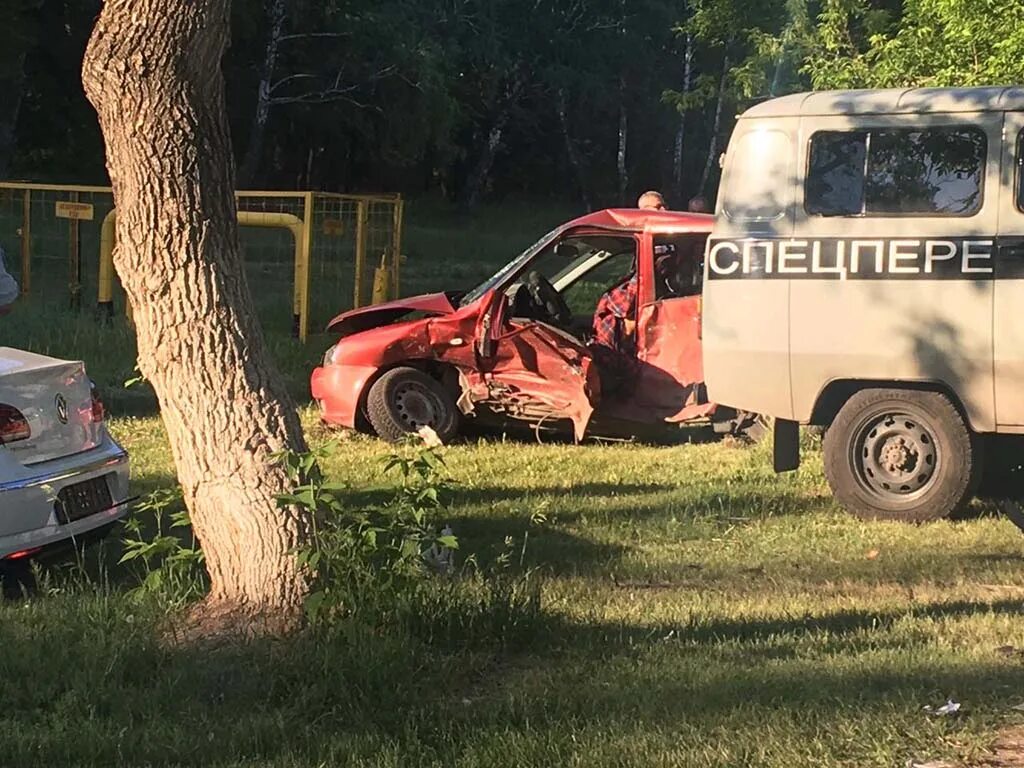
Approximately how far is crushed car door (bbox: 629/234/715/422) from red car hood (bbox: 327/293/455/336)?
5.11 feet

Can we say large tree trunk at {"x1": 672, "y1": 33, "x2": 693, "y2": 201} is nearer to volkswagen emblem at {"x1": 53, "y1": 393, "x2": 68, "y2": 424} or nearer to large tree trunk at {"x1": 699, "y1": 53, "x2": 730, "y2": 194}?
large tree trunk at {"x1": 699, "y1": 53, "x2": 730, "y2": 194}

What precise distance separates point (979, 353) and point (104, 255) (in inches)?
413

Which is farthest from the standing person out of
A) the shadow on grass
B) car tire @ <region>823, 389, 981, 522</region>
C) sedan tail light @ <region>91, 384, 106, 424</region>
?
car tire @ <region>823, 389, 981, 522</region>

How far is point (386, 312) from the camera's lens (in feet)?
37.5

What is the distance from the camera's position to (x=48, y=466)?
6.20m

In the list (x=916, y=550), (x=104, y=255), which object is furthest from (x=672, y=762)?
(x=104, y=255)

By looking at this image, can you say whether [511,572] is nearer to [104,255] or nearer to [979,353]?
[979,353]

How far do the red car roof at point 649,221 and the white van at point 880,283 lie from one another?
1856 mm

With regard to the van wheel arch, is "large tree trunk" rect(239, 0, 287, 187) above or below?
above

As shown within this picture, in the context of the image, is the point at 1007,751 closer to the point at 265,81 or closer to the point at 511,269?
the point at 511,269

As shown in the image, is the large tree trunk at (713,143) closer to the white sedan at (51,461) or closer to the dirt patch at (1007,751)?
the white sedan at (51,461)

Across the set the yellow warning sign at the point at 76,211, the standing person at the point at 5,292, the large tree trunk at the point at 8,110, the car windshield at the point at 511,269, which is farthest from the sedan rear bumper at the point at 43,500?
the large tree trunk at the point at 8,110

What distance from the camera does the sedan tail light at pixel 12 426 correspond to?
6047 mm

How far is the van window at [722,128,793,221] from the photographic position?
8398mm
